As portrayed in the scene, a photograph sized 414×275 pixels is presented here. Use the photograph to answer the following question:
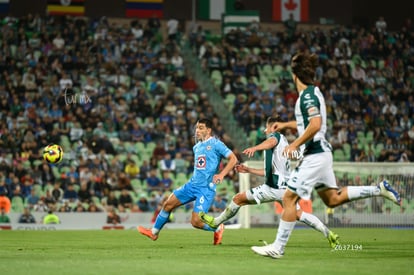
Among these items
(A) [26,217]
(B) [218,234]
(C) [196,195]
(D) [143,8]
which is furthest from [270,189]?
(D) [143,8]

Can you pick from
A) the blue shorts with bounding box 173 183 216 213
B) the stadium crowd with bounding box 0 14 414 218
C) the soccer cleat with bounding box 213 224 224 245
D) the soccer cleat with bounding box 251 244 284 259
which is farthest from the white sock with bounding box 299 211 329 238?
the stadium crowd with bounding box 0 14 414 218

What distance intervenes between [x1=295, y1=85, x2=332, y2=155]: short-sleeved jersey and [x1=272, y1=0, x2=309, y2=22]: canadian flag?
31210mm

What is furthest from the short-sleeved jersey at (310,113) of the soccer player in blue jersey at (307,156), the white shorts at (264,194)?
the white shorts at (264,194)

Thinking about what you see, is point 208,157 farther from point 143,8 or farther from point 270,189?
point 143,8

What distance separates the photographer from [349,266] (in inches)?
382

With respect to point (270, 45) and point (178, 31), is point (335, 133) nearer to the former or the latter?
point (270, 45)

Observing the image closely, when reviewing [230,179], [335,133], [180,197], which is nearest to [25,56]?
[230,179]

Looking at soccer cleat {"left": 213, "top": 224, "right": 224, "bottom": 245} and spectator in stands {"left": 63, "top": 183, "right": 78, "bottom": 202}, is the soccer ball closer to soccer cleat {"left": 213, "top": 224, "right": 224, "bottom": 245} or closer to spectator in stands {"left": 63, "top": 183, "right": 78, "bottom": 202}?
soccer cleat {"left": 213, "top": 224, "right": 224, "bottom": 245}

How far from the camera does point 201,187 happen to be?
15.1 m

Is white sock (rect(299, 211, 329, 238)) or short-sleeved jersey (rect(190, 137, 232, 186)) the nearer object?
white sock (rect(299, 211, 329, 238))

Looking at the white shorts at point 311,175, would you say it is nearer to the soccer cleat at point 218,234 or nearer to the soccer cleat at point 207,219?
the soccer cleat at point 207,219

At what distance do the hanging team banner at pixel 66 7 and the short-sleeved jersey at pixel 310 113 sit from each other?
27.6 metres

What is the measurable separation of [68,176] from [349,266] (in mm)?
18720

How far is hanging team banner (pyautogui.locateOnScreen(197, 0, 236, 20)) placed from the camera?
40.1 m
